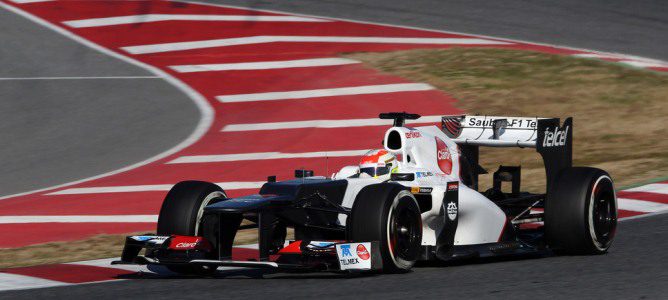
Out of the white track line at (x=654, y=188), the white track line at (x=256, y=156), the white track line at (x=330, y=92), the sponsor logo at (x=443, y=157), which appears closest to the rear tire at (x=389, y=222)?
the sponsor logo at (x=443, y=157)

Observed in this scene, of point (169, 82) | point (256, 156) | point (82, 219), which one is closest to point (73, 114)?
point (169, 82)

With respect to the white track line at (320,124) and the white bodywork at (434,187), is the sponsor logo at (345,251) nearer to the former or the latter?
the white bodywork at (434,187)

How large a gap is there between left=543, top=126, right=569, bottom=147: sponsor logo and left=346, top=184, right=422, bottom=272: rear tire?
6.32 ft

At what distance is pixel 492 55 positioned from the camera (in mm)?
20734

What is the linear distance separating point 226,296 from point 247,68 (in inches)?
501

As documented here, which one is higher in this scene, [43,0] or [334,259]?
[43,0]

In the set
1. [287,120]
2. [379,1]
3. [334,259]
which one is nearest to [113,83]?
[287,120]

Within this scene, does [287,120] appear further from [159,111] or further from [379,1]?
[379,1]

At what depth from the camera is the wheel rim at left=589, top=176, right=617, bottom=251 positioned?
31.5 ft

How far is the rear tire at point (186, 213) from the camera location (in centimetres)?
893

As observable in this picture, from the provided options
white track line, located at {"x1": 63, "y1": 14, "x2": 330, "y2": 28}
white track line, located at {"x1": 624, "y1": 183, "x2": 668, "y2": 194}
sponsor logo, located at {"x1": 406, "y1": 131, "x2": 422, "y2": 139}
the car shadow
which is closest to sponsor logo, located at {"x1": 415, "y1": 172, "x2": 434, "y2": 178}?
sponsor logo, located at {"x1": 406, "y1": 131, "x2": 422, "y2": 139}

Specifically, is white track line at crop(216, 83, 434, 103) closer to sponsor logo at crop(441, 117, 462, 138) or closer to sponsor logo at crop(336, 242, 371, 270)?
sponsor logo at crop(441, 117, 462, 138)

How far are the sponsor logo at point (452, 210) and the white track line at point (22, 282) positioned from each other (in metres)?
2.86

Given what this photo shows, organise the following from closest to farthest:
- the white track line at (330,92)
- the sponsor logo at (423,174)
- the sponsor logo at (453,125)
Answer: the sponsor logo at (423,174) → the sponsor logo at (453,125) → the white track line at (330,92)
